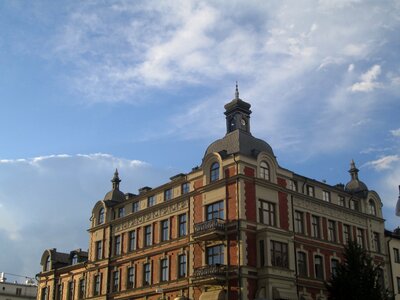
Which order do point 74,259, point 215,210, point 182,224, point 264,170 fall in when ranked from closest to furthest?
point 215,210
point 264,170
point 182,224
point 74,259

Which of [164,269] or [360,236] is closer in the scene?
[164,269]

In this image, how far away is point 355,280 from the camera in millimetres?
40031

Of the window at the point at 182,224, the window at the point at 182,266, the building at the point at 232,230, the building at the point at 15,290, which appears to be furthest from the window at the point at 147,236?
the building at the point at 15,290

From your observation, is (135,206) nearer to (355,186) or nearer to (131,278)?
(131,278)

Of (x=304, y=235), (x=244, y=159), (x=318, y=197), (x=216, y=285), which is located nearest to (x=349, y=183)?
(x=318, y=197)

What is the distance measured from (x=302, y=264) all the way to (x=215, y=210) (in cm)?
824

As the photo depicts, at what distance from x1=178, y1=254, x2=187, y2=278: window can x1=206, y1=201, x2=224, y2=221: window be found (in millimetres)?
4476

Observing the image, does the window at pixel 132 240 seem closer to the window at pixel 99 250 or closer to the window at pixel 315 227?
the window at pixel 99 250

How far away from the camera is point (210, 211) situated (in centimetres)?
4534

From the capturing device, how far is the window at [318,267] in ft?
153

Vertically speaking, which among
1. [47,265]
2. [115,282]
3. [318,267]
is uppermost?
[47,265]

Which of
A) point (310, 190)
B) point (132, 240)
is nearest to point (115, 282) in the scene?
point (132, 240)

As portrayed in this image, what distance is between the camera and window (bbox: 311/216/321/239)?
4801 cm

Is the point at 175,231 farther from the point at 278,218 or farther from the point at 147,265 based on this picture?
the point at 278,218
